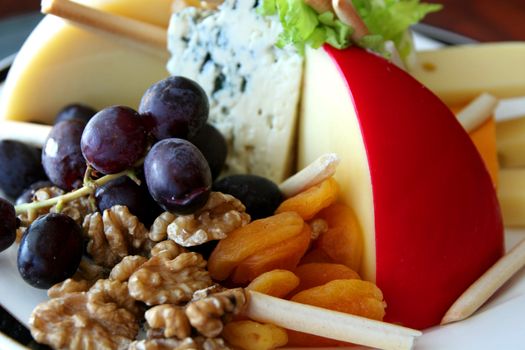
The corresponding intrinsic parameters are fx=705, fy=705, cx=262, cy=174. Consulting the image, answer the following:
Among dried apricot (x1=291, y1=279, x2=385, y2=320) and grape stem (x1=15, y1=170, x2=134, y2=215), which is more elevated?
grape stem (x1=15, y1=170, x2=134, y2=215)

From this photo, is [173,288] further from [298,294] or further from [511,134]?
[511,134]

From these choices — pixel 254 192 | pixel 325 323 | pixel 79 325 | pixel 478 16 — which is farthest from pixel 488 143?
pixel 478 16

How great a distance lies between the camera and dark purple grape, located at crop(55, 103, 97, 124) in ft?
4.00

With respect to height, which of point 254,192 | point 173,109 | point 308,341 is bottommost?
point 308,341

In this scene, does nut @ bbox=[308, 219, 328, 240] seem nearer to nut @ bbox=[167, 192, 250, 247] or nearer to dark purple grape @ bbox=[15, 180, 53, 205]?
nut @ bbox=[167, 192, 250, 247]

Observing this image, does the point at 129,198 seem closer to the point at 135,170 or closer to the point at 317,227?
the point at 135,170

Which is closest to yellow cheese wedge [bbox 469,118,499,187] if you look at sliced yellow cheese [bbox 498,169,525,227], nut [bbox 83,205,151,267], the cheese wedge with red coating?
sliced yellow cheese [bbox 498,169,525,227]

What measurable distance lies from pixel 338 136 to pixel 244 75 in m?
0.23

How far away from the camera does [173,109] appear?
963 millimetres

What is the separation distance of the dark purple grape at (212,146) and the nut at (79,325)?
33 centimetres

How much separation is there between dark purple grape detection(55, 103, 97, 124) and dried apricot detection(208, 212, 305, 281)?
43 centimetres

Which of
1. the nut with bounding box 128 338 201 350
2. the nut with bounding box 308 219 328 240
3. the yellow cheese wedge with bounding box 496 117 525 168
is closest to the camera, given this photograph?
the nut with bounding box 128 338 201 350

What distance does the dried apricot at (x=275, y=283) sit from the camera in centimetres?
87

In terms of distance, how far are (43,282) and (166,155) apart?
0.73ft
